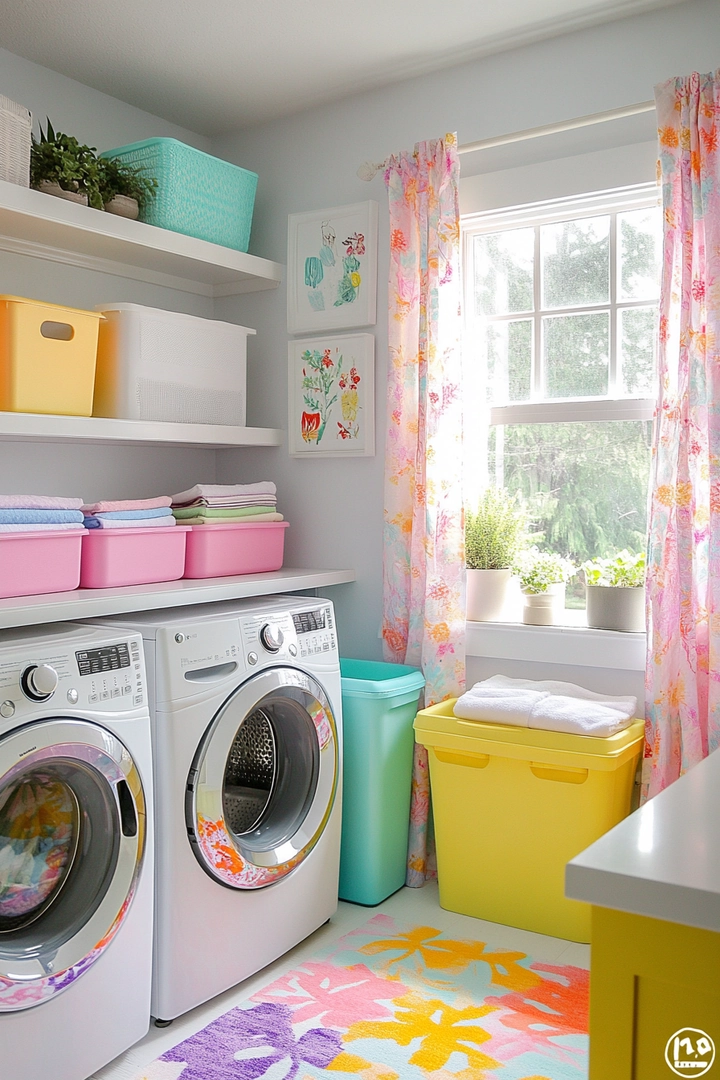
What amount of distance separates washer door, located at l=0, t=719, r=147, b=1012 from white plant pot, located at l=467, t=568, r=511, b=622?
4.34ft

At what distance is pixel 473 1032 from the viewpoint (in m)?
2.13

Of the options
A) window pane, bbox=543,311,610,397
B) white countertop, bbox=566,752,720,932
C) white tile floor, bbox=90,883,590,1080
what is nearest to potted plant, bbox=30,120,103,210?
window pane, bbox=543,311,610,397

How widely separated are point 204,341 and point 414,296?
2.25ft

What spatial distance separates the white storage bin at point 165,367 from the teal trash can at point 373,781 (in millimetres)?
986

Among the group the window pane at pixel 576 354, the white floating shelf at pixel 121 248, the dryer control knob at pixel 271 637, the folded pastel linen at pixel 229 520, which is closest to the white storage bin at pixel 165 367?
the white floating shelf at pixel 121 248

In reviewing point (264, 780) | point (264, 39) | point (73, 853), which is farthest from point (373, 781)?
point (264, 39)

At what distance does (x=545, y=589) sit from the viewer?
2.88m

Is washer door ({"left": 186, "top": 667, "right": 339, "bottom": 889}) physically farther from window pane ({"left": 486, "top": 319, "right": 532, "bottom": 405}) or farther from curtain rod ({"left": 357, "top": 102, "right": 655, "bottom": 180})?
curtain rod ({"left": 357, "top": 102, "right": 655, "bottom": 180})

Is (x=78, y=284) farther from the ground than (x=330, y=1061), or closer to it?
farther from the ground

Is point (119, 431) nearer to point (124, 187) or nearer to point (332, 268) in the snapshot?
point (124, 187)

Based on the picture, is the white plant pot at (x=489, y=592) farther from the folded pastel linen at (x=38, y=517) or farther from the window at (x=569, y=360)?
the folded pastel linen at (x=38, y=517)

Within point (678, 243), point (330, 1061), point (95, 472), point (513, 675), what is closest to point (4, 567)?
point (95, 472)

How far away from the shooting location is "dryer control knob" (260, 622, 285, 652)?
243 cm

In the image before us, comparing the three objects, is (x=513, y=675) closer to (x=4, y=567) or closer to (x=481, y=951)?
(x=481, y=951)
